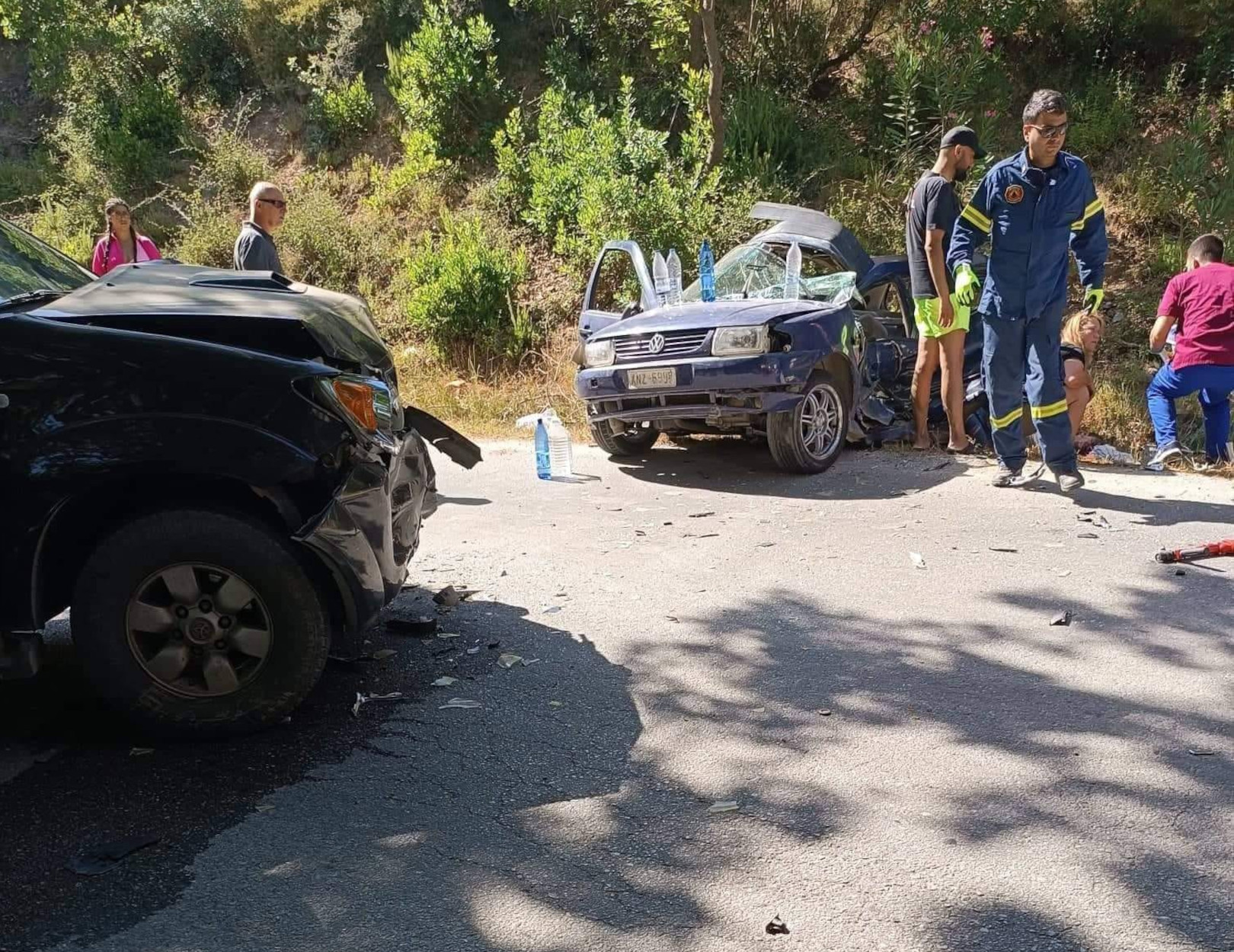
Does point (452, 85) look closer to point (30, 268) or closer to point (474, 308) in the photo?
point (474, 308)

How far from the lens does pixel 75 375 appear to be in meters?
3.51

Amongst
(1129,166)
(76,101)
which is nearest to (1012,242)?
(1129,166)

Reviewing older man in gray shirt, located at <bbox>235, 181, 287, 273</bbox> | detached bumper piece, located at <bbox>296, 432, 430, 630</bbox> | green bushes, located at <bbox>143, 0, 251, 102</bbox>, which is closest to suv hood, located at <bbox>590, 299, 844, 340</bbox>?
older man in gray shirt, located at <bbox>235, 181, 287, 273</bbox>

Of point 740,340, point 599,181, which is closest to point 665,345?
point 740,340

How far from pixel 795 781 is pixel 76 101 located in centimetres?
2109

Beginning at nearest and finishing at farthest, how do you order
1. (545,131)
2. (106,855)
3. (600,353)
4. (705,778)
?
(106,855)
(705,778)
(600,353)
(545,131)

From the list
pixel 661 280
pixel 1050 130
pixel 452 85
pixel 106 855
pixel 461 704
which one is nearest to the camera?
pixel 106 855

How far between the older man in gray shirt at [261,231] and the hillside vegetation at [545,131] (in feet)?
11.6

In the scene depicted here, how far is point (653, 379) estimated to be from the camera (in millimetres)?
7754

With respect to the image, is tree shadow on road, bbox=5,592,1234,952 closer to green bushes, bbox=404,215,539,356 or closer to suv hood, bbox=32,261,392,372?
suv hood, bbox=32,261,392,372

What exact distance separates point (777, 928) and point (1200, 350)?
667 centimetres

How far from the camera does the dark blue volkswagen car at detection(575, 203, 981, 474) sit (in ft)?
24.9

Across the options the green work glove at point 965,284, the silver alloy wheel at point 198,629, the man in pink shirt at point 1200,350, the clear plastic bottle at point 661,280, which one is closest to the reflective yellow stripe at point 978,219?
the green work glove at point 965,284

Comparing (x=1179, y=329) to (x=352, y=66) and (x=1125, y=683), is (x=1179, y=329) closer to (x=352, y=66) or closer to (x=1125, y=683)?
(x=1125, y=683)
